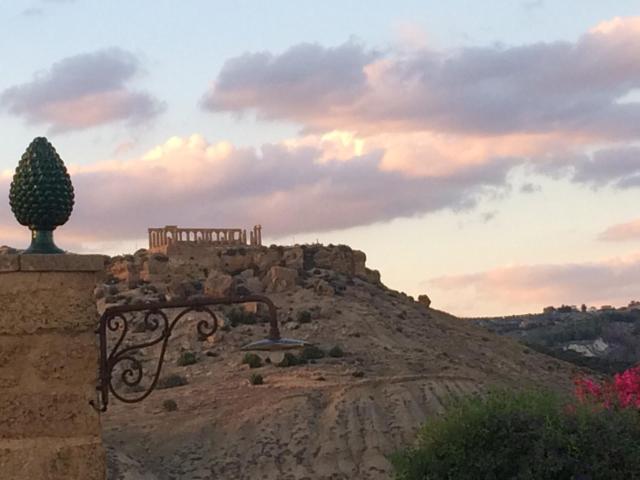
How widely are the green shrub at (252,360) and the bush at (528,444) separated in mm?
18001

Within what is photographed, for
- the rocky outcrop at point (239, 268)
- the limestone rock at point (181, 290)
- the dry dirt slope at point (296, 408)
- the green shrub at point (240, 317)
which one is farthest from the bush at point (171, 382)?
the rocky outcrop at point (239, 268)

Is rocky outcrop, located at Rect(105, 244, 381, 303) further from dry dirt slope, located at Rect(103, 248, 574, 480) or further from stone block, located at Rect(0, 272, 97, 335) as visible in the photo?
stone block, located at Rect(0, 272, 97, 335)

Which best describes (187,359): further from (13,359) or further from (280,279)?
(13,359)

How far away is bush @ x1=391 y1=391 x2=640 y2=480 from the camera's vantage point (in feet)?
47.6

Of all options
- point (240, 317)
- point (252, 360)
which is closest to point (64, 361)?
point (252, 360)

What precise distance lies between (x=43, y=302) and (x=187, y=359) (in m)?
28.8

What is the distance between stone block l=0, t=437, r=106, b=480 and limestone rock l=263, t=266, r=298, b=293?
3850 cm

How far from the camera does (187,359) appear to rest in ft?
116

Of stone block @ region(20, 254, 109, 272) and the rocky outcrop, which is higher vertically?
the rocky outcrop

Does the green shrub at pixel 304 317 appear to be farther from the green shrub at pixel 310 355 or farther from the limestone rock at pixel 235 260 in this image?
the limestone rock at pixel 235 260

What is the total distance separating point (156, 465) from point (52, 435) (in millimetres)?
19859

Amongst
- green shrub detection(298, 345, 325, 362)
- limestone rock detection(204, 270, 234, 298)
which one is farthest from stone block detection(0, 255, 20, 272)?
limestone rock detection(204, 270, 234, 298)

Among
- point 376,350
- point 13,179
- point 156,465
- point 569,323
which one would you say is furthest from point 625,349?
point 13,179

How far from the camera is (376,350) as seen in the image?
123ft
